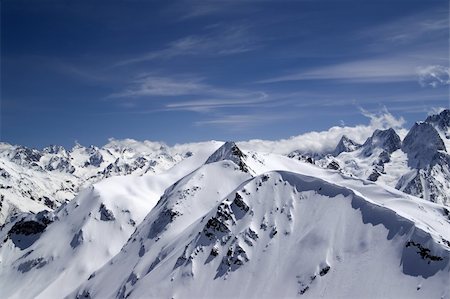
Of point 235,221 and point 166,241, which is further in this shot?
point 166,241

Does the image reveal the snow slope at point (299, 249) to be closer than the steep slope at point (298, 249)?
No

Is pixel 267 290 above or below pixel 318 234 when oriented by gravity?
below

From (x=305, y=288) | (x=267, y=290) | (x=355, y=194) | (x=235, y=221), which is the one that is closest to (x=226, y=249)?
(x=235, y=221)

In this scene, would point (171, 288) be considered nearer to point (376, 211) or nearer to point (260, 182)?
point (260, 182)

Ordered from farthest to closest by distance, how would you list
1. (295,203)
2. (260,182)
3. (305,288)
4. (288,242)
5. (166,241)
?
(166,241) → (260,182) → (295,203) → (288,242) → (305,288)

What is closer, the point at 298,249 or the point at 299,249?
the point at 299,249

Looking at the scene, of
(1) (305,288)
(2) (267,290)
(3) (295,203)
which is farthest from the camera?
(3) (295,203)

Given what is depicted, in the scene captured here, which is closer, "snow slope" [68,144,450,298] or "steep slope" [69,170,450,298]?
"steep slope" [69,170,450,298]

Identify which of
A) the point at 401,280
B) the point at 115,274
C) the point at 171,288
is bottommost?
the point at 115,274
